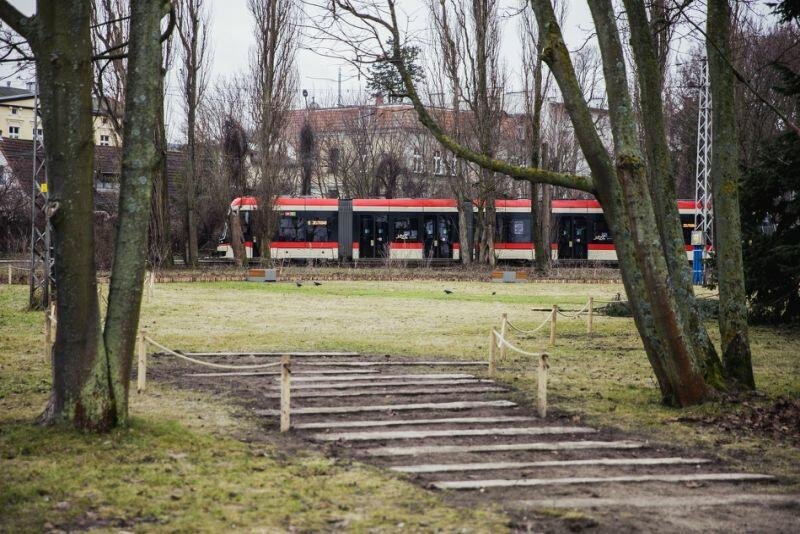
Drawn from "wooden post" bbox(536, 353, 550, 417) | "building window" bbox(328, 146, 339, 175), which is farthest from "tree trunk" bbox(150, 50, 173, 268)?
"wooden post" bbox(536, 353, 550, 417)

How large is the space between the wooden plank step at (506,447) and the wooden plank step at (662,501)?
176 cm

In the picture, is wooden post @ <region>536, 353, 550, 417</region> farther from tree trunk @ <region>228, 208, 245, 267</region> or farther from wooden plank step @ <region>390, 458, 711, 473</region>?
tree trunk @ <region>228, 208, 245, 267</region>

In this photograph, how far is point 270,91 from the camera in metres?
39.6

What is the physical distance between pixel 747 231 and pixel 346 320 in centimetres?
972

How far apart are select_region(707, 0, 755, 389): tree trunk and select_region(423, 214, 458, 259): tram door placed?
32.2 metres

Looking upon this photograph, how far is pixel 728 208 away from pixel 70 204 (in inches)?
326

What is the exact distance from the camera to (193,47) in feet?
123

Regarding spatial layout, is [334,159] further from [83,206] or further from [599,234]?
[83,206]

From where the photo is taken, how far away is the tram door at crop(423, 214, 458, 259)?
44344 mm

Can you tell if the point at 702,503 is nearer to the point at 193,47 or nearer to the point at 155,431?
the point at 155,431

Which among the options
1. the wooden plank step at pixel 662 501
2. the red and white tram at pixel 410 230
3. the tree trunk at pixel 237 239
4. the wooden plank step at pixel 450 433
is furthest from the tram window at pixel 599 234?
the wooden plank step at pixel 662 501

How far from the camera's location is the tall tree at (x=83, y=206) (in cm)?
870

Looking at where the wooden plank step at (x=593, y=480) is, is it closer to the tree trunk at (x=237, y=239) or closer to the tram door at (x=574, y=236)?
the tree trunk at (x=237, y=239)

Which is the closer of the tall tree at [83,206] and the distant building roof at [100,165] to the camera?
the tall tree at [83,206]
